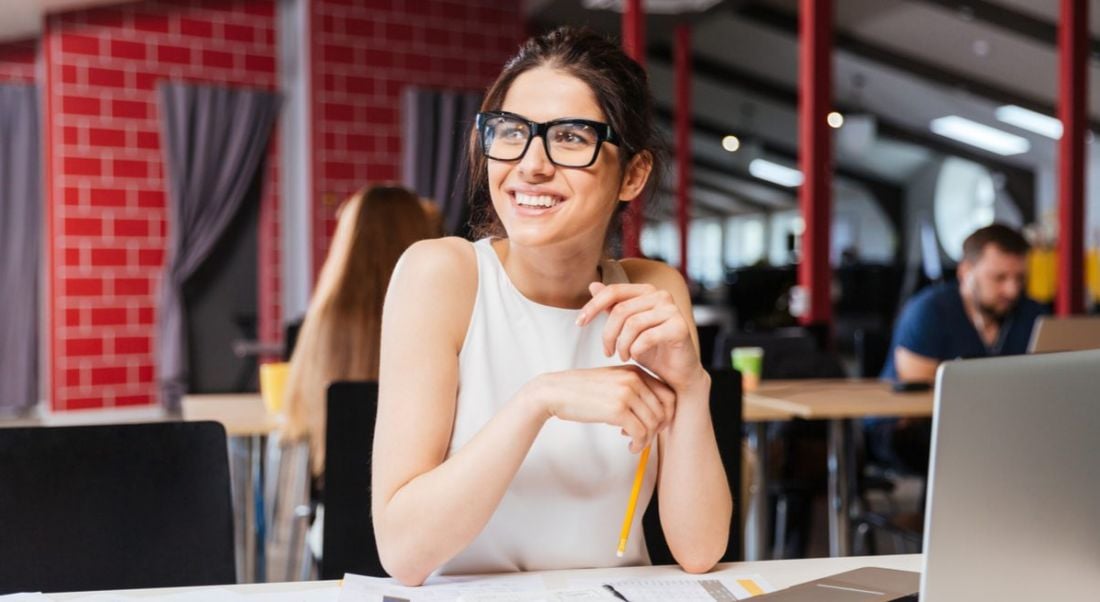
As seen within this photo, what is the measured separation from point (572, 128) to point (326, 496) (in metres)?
0.73

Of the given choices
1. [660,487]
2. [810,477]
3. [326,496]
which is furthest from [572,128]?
[810,477]

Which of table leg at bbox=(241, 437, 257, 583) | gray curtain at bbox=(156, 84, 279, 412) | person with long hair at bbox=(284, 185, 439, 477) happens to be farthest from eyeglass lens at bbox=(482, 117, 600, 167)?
gray curtain at bbox=(156, 84, 279, 412)

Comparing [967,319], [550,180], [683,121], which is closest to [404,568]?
[550,180]

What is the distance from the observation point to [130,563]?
141 centimetres

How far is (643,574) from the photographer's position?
128 cm

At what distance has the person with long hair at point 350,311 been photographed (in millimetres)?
2596

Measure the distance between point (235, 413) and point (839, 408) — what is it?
1.62 metres

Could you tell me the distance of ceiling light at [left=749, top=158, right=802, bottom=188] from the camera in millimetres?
19922

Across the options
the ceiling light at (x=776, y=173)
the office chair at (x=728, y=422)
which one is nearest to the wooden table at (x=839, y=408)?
the office chair at (x=728, y=422)

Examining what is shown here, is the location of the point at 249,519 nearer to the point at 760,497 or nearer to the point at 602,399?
the point at 760,497

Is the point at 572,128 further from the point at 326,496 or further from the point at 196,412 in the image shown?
the point at 196,412

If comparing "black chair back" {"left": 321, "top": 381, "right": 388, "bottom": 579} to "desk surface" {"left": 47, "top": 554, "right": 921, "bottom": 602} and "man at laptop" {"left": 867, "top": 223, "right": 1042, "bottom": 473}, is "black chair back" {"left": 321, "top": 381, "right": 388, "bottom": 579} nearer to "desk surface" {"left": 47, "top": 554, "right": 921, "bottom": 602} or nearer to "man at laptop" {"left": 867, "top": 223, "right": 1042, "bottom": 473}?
"desk surface" {"left": 47, "top": 554, "right": 921, "bottom": 602}

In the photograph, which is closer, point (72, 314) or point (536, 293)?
point (536, 293)

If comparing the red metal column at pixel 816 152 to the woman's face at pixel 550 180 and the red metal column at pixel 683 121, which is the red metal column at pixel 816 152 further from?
the woman's face at pixel 550 180
